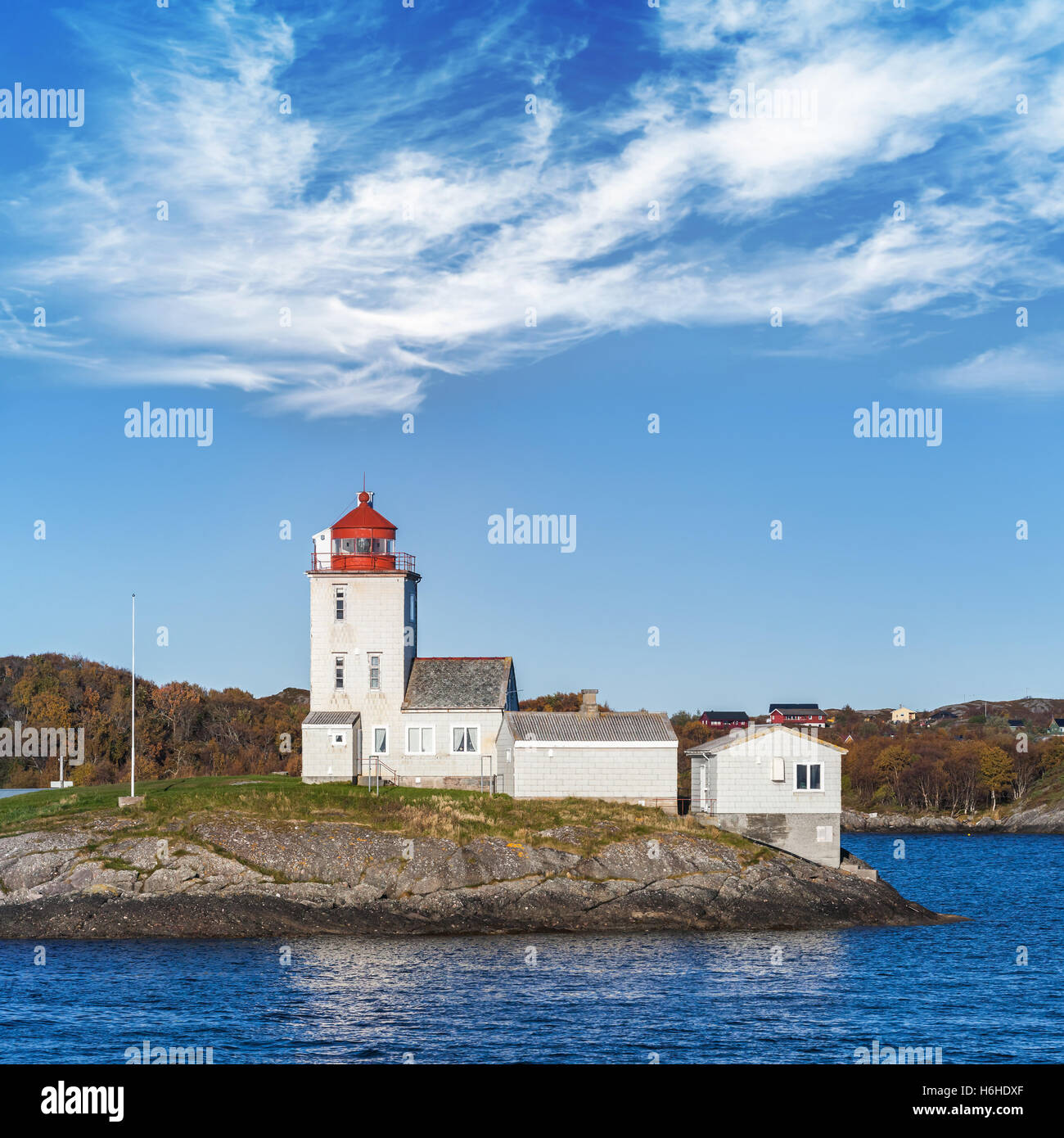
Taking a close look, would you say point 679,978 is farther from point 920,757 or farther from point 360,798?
point 920,757

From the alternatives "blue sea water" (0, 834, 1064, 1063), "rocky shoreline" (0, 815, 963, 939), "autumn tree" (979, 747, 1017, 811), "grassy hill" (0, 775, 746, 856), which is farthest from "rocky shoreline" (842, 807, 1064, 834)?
"rocky shoreline" (0, 815, 963, 939)

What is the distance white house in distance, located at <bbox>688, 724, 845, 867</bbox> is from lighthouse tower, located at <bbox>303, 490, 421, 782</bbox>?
19.1 m

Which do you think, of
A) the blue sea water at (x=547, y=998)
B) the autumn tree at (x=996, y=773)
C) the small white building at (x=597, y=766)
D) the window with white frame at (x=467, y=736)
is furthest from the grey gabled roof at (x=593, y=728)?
the autumn tree at (x=996, y=773)

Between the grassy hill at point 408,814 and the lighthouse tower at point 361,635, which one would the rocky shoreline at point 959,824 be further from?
the grassy hill at point 408,814

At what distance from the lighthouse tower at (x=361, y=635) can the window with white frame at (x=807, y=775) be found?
858 inches

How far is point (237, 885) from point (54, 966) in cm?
884

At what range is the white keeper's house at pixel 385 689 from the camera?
6562cm

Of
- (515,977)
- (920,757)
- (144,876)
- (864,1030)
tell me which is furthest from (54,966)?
(920,757)

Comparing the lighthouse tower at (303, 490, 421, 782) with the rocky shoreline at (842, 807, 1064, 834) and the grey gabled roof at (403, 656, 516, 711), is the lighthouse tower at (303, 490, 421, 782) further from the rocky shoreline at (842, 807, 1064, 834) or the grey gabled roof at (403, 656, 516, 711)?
the rocky shoreline at (842, 807, 1064, 834)

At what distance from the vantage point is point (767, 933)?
49.8 meters

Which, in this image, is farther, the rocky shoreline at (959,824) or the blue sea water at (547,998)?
the rocky shoreline at (959,824)

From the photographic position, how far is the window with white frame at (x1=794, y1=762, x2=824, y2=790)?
57031 mm
